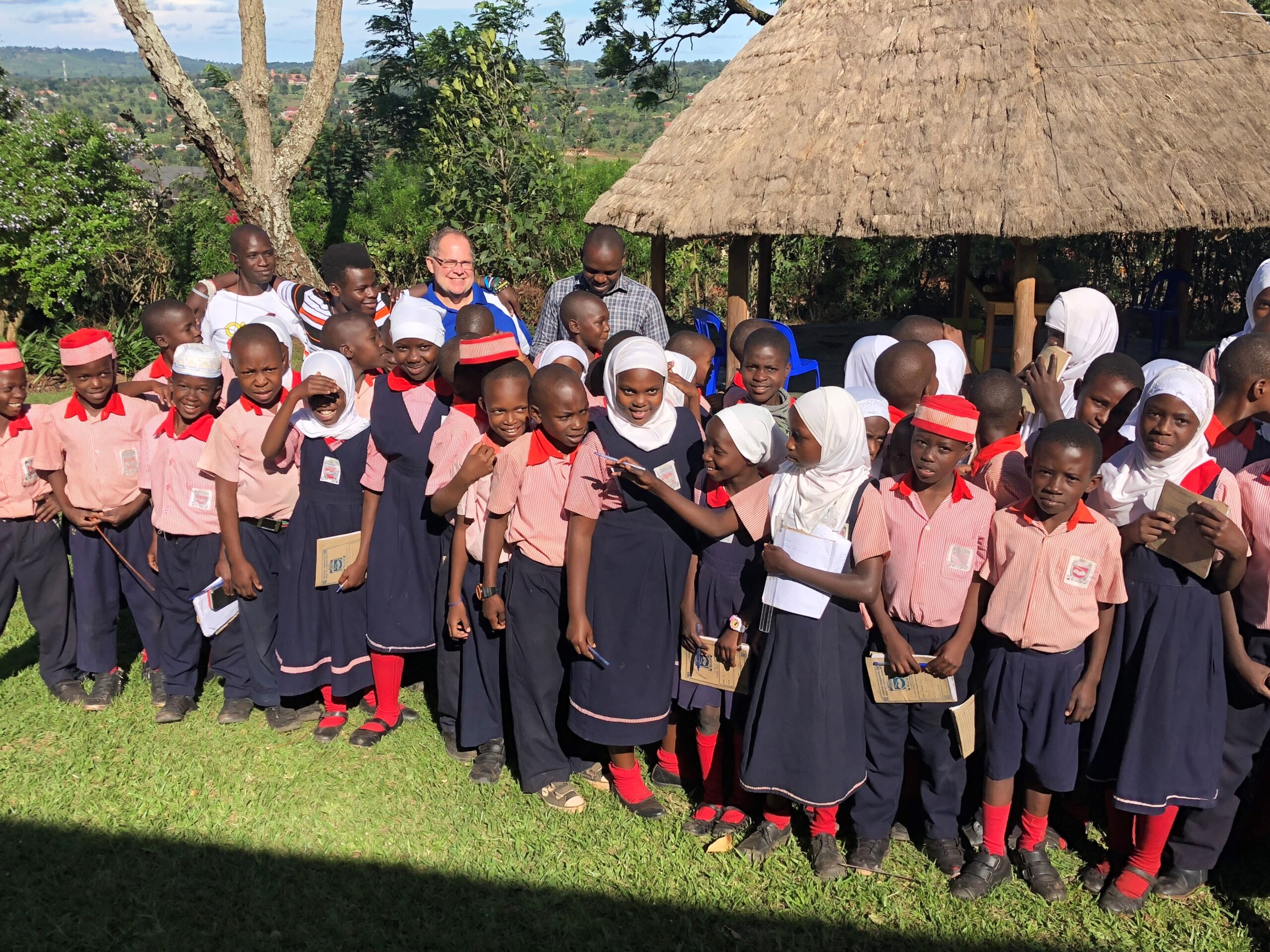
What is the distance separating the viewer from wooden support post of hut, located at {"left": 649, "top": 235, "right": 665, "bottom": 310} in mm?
9266

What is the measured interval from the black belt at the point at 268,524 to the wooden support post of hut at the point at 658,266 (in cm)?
569

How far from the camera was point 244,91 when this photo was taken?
12.7m

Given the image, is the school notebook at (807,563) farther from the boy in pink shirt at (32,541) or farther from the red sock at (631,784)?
the boy in pink shirt at (32,541)

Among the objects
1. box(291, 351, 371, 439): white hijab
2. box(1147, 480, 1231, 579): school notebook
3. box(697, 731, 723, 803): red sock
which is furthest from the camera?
box(291, 351, 371, 439): white hijab

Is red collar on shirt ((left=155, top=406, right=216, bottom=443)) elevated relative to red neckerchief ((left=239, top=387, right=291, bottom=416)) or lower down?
lower down

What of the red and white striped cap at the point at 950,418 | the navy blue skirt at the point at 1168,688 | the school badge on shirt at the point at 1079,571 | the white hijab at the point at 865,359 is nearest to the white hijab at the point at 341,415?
the white hijab at the point at 865,359

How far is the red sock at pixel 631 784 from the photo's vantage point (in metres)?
3.74

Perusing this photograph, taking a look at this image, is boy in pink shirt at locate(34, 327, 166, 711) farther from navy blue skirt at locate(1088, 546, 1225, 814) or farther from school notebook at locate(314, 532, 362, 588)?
navy blue skirt at locate(1088, 546, 1225, 814)

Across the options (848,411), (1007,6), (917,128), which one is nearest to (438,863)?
(848,411)

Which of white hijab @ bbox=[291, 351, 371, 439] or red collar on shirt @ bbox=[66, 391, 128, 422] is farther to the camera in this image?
red collar on shirt @ bbox=[66, 391, 128, 422]

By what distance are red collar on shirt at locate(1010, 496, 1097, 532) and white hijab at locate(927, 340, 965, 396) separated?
2.99 feet

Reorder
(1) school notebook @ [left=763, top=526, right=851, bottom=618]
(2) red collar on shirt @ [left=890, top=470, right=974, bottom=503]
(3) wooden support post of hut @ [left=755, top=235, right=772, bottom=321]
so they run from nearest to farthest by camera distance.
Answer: (1) school notebook @ [left=763, top=526, right=851, bottom=618] → (2) red collar on shirt @ [left=890, top=470, right=974, bottom=503] → (3) wooden support post of hut @ [left=755, top=235, right=772, bottom=321]

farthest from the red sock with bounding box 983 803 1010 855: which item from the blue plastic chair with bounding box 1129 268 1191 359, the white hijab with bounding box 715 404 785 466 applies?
the blue plastic chair with bounding box 1129 268 1191 359

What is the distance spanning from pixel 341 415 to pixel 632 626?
153cm
